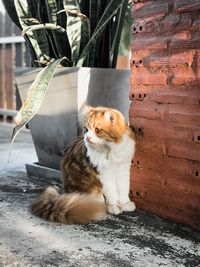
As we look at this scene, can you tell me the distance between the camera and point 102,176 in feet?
4.32

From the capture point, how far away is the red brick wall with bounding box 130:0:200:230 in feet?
3.84

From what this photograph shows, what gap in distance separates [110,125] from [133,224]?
1.07 feet

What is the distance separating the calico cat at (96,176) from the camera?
1245 millimetres

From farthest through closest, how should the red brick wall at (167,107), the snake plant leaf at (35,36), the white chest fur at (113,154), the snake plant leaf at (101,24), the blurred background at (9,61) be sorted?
the blurred background at (9,61), the snake plant leaf at (35,36), the snake plant leaf at (101,24), the white chest fur at (113,154), the red brick wall at (167,107)

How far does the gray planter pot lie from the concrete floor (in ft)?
1.05

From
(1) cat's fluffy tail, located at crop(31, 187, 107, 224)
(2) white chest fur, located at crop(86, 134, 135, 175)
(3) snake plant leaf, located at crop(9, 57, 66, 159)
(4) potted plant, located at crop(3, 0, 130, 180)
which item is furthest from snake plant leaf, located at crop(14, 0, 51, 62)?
Answer: (1) cat's fluffy tail, located at crop(31, 187, 107, 224)

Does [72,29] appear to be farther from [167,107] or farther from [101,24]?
[167,107]

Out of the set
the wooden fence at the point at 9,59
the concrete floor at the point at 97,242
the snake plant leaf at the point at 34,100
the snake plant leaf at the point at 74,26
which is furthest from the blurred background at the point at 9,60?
the concrete floor at the point at 97,242

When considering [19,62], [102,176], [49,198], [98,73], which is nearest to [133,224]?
[102,176]

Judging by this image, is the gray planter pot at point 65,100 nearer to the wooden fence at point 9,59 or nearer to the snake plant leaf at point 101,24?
the snake plant leaf at point 101,24

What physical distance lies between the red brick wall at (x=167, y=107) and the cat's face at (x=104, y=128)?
0.38 feet

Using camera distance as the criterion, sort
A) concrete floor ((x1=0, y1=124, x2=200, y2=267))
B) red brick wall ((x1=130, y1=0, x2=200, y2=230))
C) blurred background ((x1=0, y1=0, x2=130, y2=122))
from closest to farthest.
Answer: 1. concrete floor ((x1=0, y1=124, x2=200, y2=267))
2. red brick wall ((x1=130, y1=0, x2=200, y2=230))
3. blurred background ((x1=0, y1=0, x2=130, y2=122))

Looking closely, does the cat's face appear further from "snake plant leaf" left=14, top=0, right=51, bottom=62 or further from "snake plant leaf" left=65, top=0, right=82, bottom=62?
"snake plant leaf" left=14, top=0, right=51, bottom=62

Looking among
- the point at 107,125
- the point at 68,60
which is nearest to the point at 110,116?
the point at 107,125
